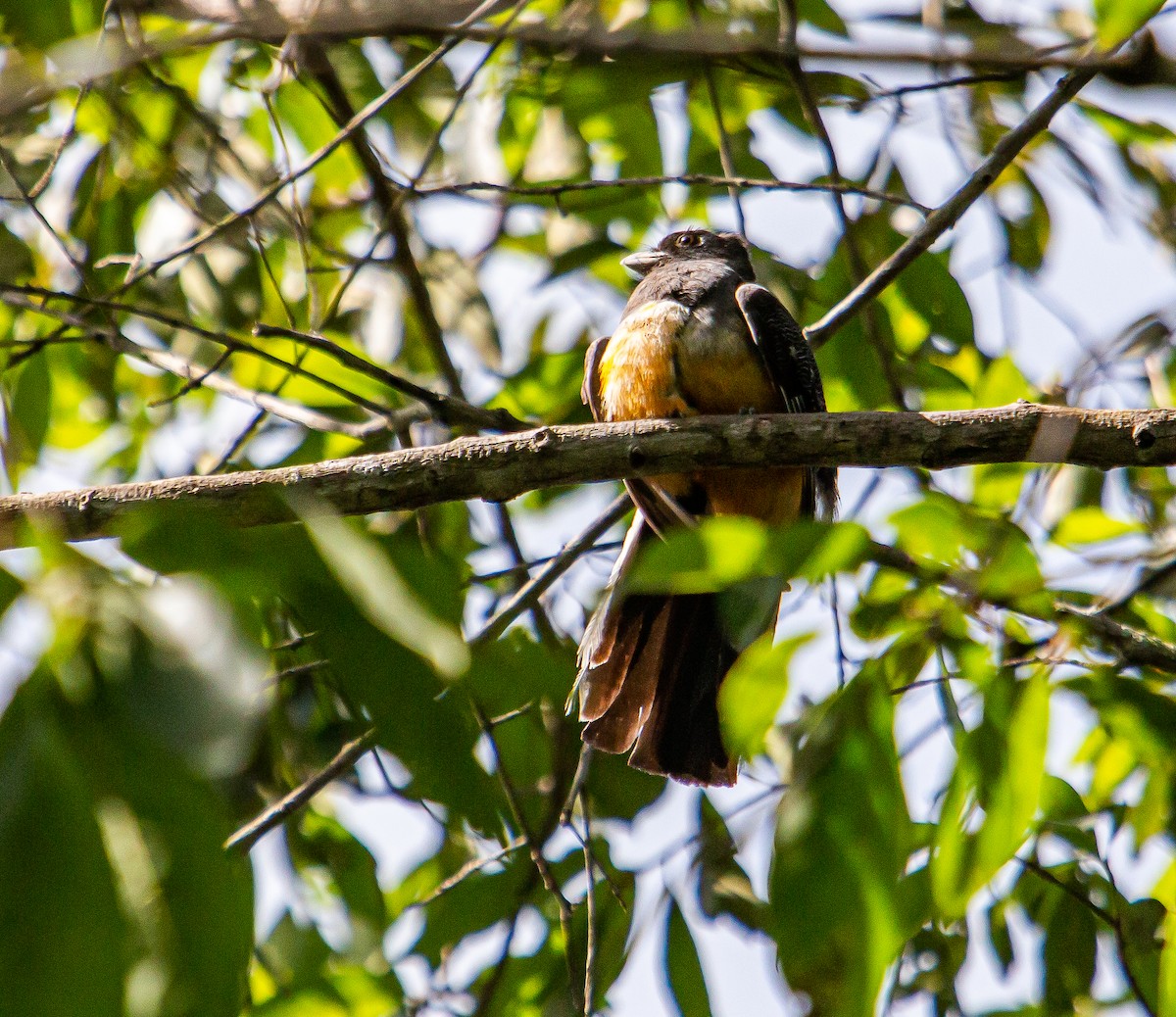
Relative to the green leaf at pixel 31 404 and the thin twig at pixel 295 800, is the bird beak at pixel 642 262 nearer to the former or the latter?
the green leaf at pixel 31 404

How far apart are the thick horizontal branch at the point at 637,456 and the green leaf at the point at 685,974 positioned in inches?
38.6

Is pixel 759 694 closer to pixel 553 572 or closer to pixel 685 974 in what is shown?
pixel 685 974

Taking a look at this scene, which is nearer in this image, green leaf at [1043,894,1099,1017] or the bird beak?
green leaf at [1043,894,1099,1017]

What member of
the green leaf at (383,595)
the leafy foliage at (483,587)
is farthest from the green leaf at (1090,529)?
the green leaf at (383,595)

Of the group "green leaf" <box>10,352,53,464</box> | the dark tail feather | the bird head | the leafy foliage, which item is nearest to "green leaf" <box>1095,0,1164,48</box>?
the leafy foliage

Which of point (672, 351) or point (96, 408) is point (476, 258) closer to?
point (672, 351)

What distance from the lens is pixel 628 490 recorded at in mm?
3830

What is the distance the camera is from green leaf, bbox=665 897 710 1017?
2393 millimetres

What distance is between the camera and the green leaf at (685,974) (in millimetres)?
2393

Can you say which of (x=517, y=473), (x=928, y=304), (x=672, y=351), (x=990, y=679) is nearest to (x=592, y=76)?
(x=672, y=351)

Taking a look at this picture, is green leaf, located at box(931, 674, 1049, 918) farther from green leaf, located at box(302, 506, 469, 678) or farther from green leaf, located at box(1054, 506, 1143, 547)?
green leaf, located at box(1054, 506, 1143, 547)

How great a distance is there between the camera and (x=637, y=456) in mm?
2742

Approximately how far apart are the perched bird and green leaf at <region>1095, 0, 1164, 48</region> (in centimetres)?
172

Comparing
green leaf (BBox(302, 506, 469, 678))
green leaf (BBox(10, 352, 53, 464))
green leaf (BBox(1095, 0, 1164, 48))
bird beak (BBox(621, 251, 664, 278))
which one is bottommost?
green leaf (BBox(302, 506, 469, 678))
